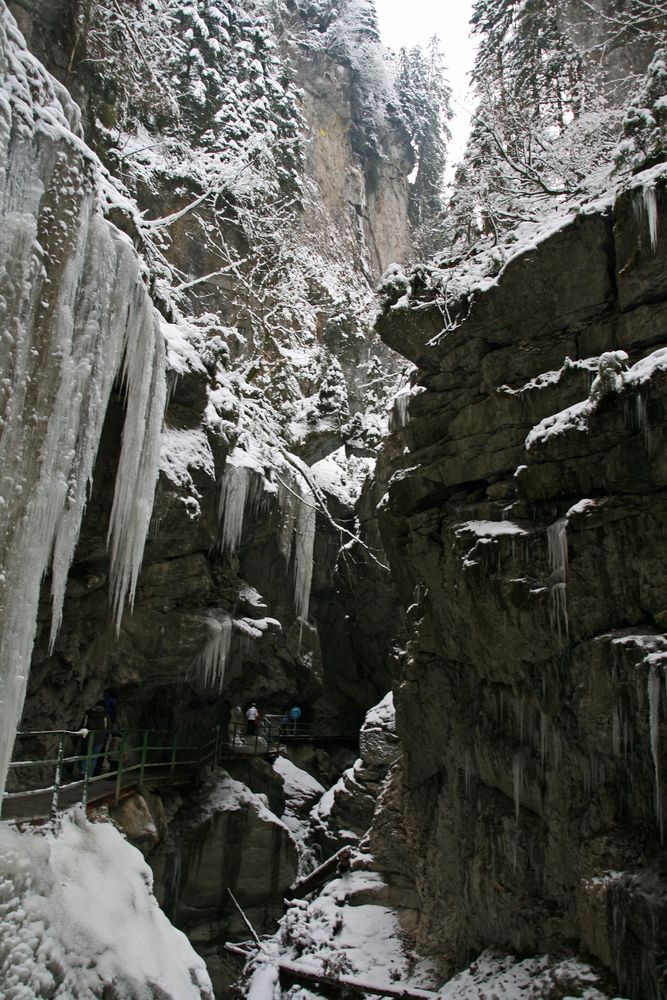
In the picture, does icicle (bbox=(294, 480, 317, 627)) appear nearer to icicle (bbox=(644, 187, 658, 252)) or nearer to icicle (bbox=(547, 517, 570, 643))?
icicle (bbox=(547, 517, 570, 643))

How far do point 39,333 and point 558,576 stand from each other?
7131mm

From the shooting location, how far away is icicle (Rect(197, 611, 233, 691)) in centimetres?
1367

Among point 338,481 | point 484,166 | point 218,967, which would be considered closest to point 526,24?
point 484,166

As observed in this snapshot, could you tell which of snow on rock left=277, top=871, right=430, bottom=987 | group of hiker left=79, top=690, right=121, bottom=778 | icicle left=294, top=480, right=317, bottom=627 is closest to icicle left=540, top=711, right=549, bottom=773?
snow on rock left=277, top=871, right=430, bottom=987

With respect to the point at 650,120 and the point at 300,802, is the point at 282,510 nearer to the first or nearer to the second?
the point at 300,802

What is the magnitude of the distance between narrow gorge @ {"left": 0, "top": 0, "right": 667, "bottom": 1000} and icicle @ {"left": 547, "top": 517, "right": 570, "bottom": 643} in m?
0.06

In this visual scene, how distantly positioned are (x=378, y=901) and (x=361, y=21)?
4005 cm

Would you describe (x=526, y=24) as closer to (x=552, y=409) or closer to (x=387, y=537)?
(x=552, y=409)

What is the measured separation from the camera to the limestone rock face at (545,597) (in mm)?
8617

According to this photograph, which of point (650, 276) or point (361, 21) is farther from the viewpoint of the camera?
point (361, 21)

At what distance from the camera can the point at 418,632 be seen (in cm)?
1310

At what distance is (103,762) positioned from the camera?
11469mm

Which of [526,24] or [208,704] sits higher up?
[526,24]

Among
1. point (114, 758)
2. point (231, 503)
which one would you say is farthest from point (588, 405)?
point (114, 758)
